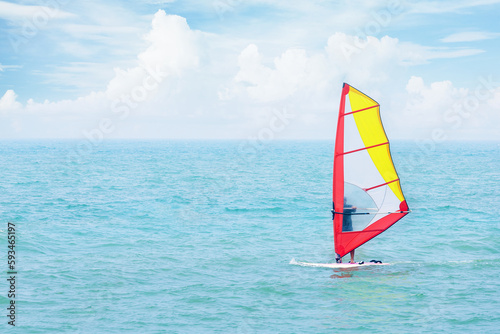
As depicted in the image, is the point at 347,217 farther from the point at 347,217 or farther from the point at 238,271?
the point at 238,271

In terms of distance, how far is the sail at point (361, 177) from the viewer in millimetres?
25719

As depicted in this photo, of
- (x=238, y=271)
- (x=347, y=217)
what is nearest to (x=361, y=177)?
(x=347, y=217)

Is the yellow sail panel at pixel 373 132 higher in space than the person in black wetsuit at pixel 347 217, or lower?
higher

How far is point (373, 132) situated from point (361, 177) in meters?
2.47

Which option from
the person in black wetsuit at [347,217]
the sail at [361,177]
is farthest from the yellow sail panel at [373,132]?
the person in black wetsuit at [347,217]

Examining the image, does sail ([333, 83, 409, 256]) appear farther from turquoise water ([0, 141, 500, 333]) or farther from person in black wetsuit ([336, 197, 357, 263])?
turquoise water ([0, 141, 500, 333])

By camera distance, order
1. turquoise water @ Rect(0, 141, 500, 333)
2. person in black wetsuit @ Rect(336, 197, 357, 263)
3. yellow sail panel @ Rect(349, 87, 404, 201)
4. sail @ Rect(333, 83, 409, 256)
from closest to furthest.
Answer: turquoise water @ Rect(0, 141, 500, 333) < yellow sail panel @ Rect(349, 87, 404, 201) < sail @ Rect(333, 83, 409, 256) < person in black wetsuit @ Rect(336, 197, 357, 263)

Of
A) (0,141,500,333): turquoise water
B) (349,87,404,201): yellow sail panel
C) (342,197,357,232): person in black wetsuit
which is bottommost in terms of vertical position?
(0,141,500,333): turquoise water

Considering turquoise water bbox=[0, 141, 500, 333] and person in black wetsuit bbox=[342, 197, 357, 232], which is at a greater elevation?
person in black wetsuit bbox=[342, 197, 357, 232]

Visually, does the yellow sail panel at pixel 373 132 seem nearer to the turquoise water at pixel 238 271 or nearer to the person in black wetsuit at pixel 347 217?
the person in black wetsuit at pixel 347 217

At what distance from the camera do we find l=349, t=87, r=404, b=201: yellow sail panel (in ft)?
83.7

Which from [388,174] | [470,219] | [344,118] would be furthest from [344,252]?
[470,219]

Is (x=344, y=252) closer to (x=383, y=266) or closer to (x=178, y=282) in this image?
(x=383, y=266)

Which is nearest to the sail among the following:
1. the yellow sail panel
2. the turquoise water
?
the yellow sail panel
